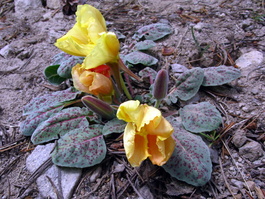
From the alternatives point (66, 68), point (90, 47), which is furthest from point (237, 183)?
point (66, 68)

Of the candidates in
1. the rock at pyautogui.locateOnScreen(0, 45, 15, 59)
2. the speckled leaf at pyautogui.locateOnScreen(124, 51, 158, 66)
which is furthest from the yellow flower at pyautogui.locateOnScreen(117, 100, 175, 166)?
the rock at pyautogui.locateOnScreen(0, 45, 15, 59)

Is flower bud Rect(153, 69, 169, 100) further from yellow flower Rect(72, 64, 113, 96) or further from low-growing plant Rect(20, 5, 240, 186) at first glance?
yellow flower Rect(72, 64, 113, 96)

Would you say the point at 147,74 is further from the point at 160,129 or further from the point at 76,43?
the point at 160,129

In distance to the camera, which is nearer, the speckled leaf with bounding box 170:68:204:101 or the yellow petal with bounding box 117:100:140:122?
the yellow petal with bounding box 117:100:140:122

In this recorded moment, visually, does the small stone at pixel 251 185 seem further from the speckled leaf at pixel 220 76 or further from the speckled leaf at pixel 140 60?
the speckled leaf at pixel 140 60

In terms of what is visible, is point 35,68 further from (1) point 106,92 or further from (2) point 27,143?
(1) point 106,92

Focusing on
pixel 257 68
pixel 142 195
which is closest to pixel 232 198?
pixel 142 195
